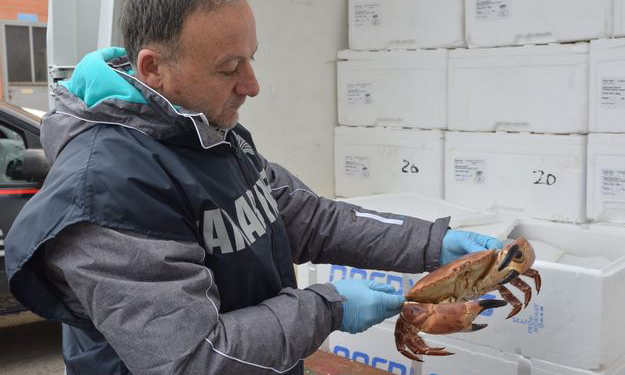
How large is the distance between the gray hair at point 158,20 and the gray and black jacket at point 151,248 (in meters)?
0.10

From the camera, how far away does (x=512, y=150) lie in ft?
11.7

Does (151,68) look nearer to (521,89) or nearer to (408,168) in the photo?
(521,89)

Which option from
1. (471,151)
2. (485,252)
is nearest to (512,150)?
(471,151)

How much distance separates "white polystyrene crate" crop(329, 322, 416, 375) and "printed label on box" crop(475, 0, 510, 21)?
1648mm

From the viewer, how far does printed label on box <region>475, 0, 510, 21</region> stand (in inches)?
140

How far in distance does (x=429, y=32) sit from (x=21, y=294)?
289 centimetres

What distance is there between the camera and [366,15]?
13.7 ft

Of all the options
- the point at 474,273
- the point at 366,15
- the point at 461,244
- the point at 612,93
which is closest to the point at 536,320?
the point at 461,244

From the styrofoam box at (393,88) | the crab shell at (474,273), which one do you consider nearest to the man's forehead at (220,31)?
the crab shell at (474,273)

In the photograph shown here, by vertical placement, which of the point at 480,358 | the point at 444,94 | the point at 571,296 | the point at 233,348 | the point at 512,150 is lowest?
the point at 480,358

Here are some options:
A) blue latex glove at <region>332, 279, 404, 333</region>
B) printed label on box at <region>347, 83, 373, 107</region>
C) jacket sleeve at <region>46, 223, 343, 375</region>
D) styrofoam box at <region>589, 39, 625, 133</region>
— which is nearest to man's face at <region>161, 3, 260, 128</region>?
jacket sleeve at <region>46, 223, 343, 375</region>

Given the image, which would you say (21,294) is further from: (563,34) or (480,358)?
(563,34)

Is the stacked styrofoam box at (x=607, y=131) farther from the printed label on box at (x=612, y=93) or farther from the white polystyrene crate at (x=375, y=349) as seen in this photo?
the white polystyrene crate at (x=375, y=349)

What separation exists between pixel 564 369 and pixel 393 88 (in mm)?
1947
